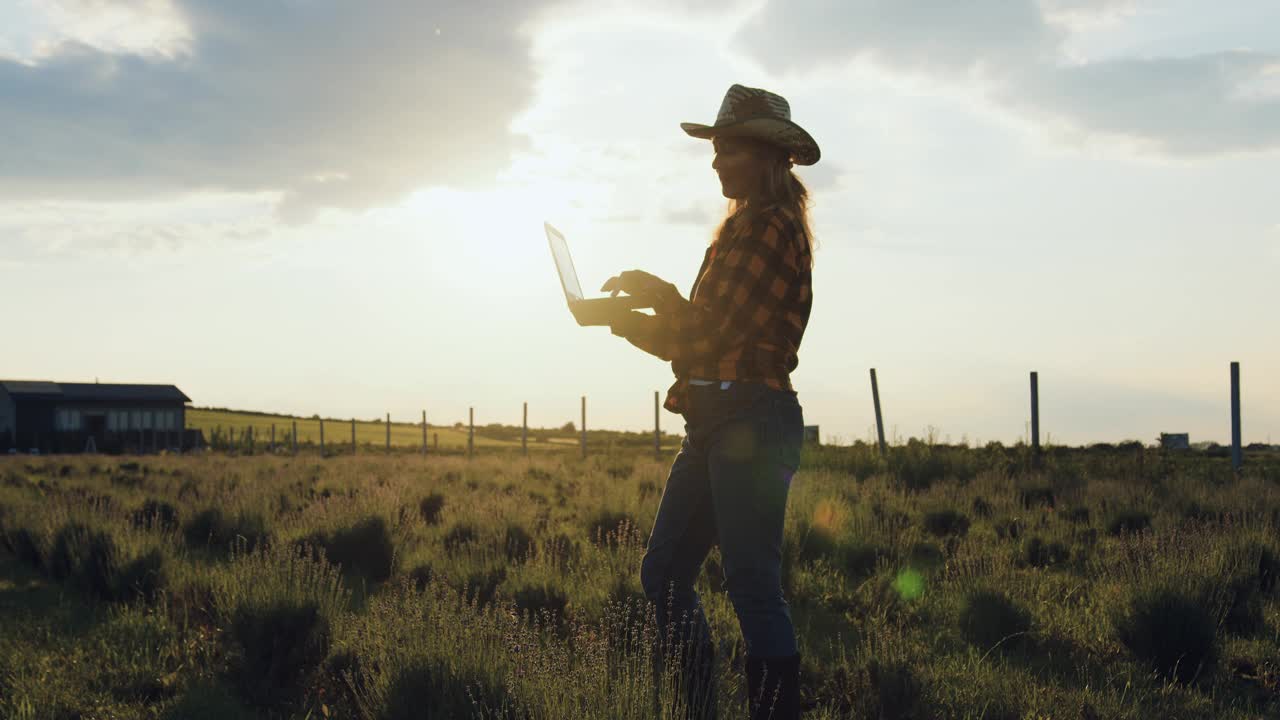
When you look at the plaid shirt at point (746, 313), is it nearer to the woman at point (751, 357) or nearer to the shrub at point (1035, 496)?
the woman at point (751, 357)

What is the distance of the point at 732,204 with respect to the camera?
3.35 m

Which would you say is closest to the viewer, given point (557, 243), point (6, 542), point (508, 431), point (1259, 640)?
point (557, 243)

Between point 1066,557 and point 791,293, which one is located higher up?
point 791,293

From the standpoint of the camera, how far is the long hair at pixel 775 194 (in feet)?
9.71

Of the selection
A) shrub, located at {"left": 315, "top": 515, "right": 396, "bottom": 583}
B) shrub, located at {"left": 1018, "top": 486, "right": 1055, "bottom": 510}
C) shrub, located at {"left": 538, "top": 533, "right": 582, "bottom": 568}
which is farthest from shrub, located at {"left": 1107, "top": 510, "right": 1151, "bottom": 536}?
shrub, located at {"left": 315, "top": 515, "right": 396, "bottom": 583}

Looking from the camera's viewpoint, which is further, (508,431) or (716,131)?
(508,431)

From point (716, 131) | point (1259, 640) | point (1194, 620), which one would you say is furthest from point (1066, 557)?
point (716, 131)

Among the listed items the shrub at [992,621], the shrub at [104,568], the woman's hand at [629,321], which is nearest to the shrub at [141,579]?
the shrub at [104,568]

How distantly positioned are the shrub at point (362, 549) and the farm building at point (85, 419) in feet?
158

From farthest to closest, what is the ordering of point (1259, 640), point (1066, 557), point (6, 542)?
point (6, 542)
point (1066, 557)
point (1259, 640)

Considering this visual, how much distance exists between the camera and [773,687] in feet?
9.20

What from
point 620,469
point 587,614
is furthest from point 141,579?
point 620,469

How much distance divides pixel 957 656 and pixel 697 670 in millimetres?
2055

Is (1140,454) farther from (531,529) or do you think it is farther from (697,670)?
(697,670)
